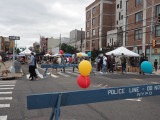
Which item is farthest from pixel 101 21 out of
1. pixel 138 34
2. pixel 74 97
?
pixel 74 97

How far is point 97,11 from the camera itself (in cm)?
5025

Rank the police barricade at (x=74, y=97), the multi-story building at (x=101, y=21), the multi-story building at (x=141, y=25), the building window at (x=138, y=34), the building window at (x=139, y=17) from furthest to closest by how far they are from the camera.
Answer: the multi-story building at (x=101, y=21) < the building window at (x=139, y=17) < the building window at (x=138, y=34) < the multi-story building at (x=141, y=25) < the police barricade at (x=74, y=97)

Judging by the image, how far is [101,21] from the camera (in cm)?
4834

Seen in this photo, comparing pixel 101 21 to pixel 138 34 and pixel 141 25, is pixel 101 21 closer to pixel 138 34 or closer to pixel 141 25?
pixel 138 34

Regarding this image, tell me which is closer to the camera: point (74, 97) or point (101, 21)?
point (74, 97)

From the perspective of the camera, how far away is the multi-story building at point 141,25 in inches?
1100

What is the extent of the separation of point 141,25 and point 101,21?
1816 cm

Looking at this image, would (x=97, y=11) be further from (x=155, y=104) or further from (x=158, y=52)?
(x=155, y=104)

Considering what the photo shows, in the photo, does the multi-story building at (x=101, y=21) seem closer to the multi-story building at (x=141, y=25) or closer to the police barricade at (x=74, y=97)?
the multi-story building at (x=141, y=25)

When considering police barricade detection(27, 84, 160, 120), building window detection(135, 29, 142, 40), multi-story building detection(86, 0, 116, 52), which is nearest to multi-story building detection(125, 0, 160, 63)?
building window detection(135, 29, 142, 40)

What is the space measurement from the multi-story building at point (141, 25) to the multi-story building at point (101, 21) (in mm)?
12086

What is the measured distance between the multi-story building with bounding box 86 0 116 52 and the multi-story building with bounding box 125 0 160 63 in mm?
12086

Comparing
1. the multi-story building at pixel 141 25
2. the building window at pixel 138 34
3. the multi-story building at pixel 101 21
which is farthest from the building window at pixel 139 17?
the multi-story building at pixel 101 21

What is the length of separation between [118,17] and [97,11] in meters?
6.90
